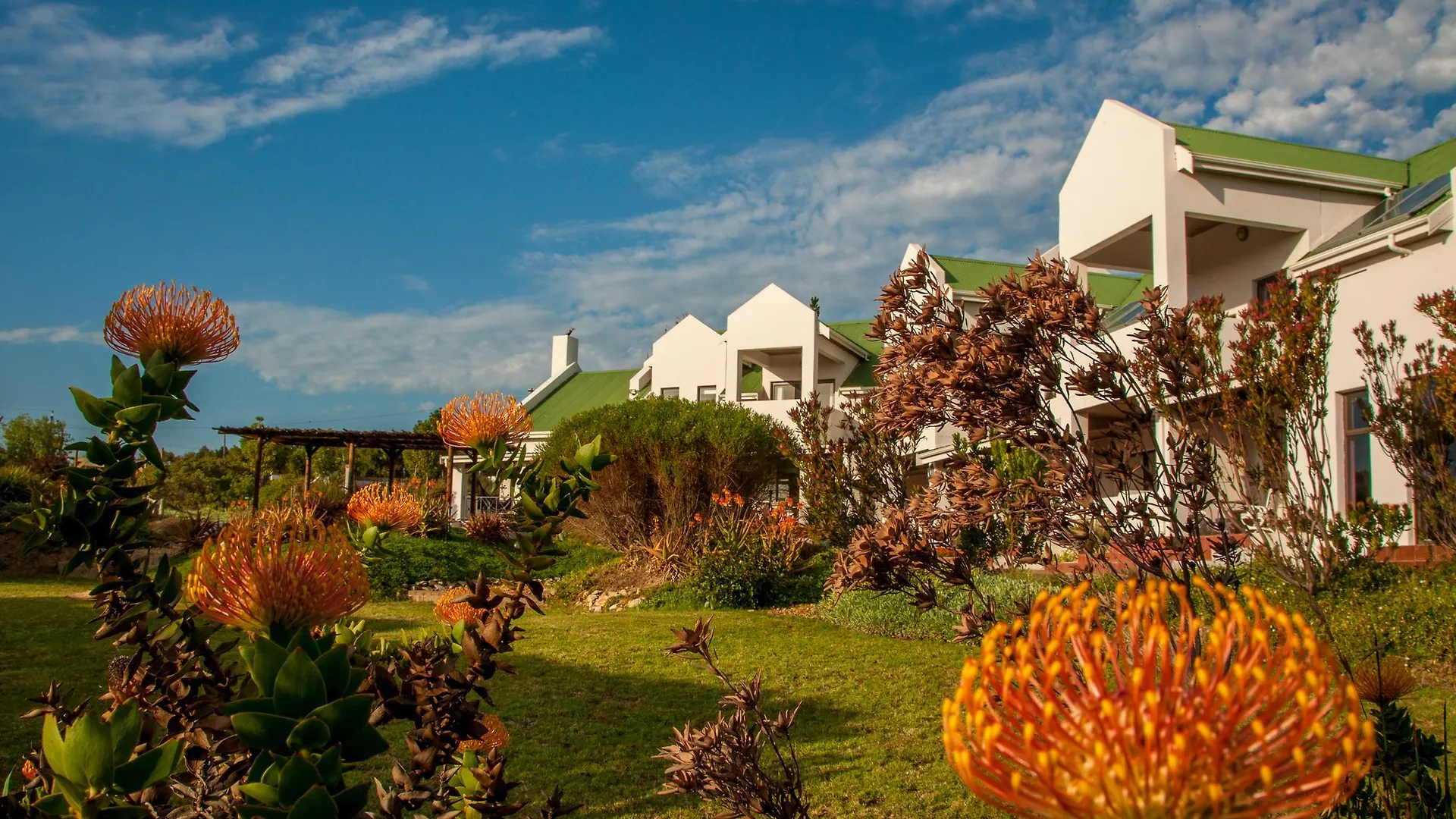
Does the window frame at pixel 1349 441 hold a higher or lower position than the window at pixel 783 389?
lower

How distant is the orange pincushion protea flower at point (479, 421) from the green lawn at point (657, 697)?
381cm

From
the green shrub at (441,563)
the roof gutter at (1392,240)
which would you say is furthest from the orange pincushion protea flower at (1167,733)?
the green shrub at (441,563)

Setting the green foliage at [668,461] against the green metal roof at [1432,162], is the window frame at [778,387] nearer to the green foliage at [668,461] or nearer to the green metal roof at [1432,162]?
the green foliage at [668,461]

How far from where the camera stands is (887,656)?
396 inches

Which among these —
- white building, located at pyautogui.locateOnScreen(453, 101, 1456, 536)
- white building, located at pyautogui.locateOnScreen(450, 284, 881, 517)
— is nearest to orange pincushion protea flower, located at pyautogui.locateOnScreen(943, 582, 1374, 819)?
white building, located at pyautogui.locateOnScreen(453, 101, 1456, 536)

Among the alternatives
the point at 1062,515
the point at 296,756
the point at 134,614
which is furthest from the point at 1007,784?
the point at 1062,515

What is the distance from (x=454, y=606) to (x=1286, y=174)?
16190 millimetres

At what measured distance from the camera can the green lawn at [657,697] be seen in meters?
5.89

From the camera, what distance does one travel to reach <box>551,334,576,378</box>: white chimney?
121 feet

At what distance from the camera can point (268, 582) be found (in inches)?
60.7

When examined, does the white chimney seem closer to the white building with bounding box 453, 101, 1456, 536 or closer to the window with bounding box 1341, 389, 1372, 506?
the white building with bounding box 453, 101, 1456, 536

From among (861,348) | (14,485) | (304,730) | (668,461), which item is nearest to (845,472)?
(668,461)

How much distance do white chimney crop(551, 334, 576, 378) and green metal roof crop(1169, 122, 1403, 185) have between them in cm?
2517

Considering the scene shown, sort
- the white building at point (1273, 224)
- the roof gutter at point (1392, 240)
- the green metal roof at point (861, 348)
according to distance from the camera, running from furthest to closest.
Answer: the green metal roof at point (861, 348) < the white building at point (1273, 224) < the roof gutter at point (1392, 240)
